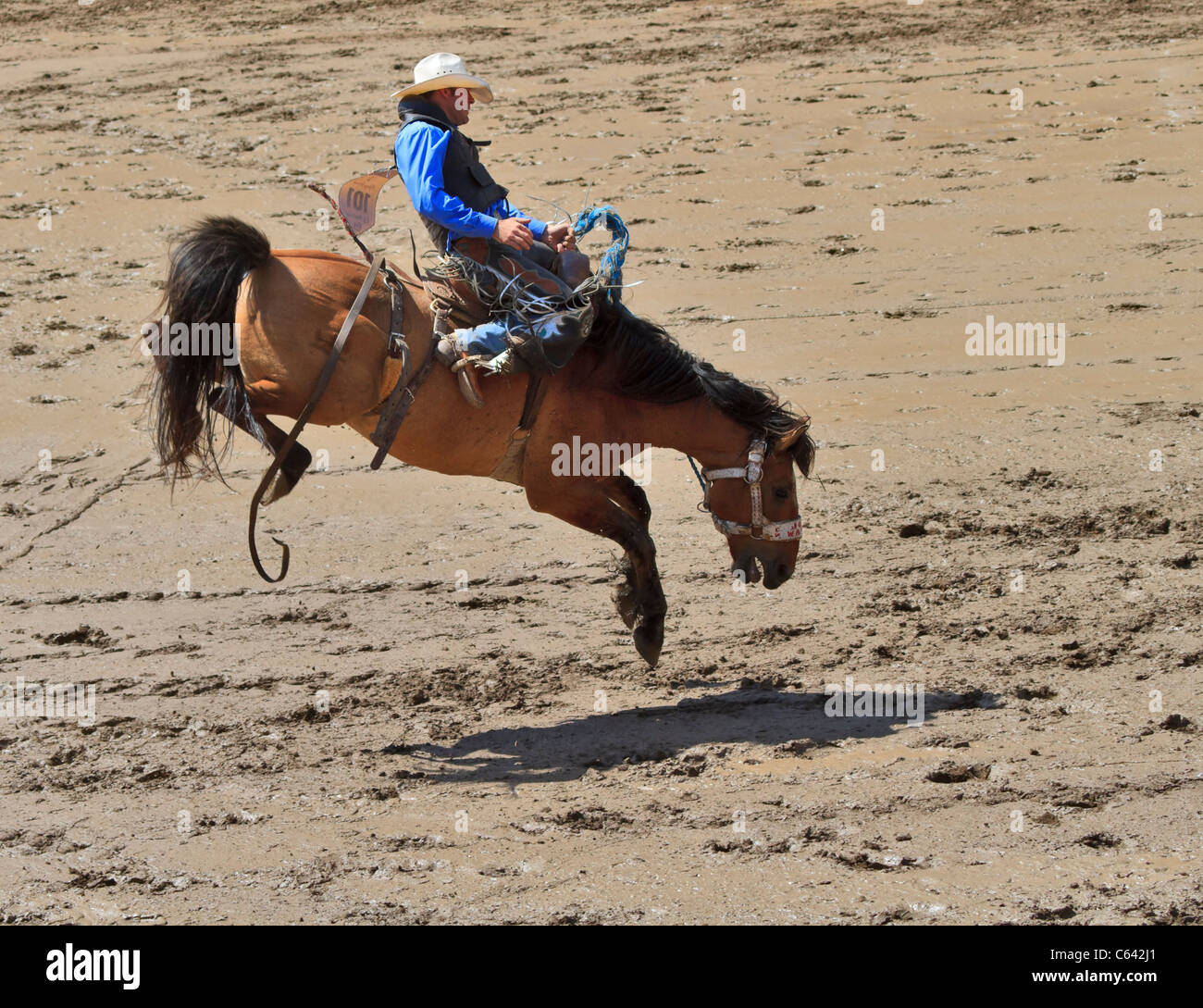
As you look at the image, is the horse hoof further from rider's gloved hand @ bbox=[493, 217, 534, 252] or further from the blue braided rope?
rider's gloved hand @ bbox=[493, 217, 534, 252]

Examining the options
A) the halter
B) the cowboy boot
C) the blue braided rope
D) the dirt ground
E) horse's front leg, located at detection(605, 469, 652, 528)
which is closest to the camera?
the dirt ground

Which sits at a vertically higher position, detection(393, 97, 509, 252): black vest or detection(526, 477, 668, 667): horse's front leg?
detection(393, 97, 509, 252): black vest

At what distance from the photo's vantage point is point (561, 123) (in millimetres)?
12852

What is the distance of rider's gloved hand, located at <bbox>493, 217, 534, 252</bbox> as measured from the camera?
531cm

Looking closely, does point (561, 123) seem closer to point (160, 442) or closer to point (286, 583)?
point (286, 583)

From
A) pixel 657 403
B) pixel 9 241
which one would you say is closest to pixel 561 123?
pixel 9 241

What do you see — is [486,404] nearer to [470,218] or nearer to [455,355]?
[455,355]

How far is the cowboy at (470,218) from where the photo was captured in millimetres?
5297

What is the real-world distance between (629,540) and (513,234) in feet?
4.80

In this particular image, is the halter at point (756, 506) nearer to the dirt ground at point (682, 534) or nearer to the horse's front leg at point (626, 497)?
the horse's front leg at point (626, 497)

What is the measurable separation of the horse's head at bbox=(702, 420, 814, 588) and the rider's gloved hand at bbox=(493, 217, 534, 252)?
135cm

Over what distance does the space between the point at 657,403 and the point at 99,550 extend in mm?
→ 3896

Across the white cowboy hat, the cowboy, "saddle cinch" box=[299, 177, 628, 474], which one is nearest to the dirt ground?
"saddle cinch" box=[299, 177, 628, 474]

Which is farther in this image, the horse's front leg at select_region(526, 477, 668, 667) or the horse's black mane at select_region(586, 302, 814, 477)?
the horse's front leg at select_region(526, 477, 668, 667)
